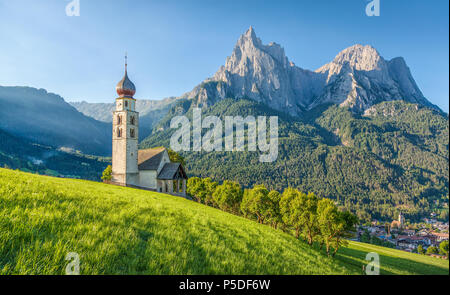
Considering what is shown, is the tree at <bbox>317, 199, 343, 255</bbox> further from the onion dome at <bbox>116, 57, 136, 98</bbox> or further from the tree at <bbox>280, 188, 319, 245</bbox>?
the onion dome at <bbox>116, 57, 136, 98</bbox>

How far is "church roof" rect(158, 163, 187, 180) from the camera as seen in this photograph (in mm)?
48438

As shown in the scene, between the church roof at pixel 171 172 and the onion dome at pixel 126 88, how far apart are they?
18.4 metres

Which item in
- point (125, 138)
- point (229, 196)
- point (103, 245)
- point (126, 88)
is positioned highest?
point (126, 88)

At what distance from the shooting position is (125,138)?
157ft

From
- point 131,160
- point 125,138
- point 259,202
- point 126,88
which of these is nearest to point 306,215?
point 259,202

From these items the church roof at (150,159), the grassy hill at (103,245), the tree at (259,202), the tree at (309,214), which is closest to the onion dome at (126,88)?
the church roof at (150,159)

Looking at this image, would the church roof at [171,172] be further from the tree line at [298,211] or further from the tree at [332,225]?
the tree at [332,225]

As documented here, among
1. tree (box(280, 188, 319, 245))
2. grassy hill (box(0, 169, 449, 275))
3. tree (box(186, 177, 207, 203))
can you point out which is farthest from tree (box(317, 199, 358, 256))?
tree (box(186, 177, 207, 203))

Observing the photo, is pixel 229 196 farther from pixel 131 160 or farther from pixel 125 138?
pixel 125 138

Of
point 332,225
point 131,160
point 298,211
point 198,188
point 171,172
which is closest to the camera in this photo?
point 332,225

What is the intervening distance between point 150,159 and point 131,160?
176 inches

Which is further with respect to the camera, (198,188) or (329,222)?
(198,188)
